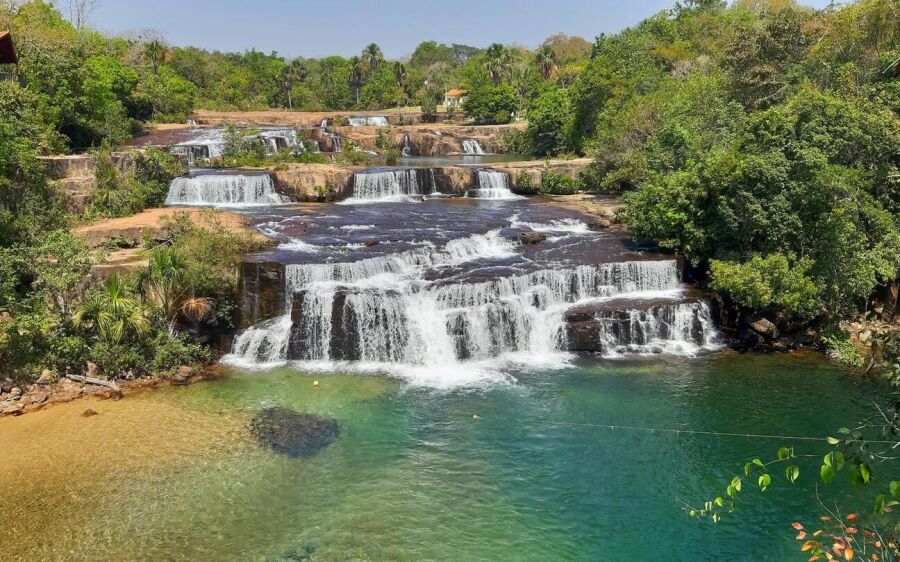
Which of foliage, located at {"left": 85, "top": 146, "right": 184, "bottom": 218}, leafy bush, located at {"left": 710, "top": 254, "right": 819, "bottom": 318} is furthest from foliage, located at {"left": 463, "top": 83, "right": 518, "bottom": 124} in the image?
leafy bush, located at {"left": 710, "top": 254, "right": 819, "bottom": 318}

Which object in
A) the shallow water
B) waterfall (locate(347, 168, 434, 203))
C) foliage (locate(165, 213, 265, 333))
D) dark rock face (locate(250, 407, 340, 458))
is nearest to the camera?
the shallow water

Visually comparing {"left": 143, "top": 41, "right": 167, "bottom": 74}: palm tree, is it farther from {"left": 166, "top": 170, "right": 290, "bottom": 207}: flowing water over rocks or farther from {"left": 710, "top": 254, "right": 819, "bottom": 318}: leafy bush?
{"left": 710, "top": 254, "right": 819, "bottom": 318}: leafy bush

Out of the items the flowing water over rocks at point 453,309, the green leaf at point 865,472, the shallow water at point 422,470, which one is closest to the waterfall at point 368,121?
the flowing water over rocks at point 453,309

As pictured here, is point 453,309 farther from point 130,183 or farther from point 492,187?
point 492,187

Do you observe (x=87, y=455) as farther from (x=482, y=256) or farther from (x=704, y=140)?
(x=704, y=140)

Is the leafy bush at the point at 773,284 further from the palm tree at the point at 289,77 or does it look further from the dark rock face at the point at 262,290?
the palm tree at the point at 289,77
